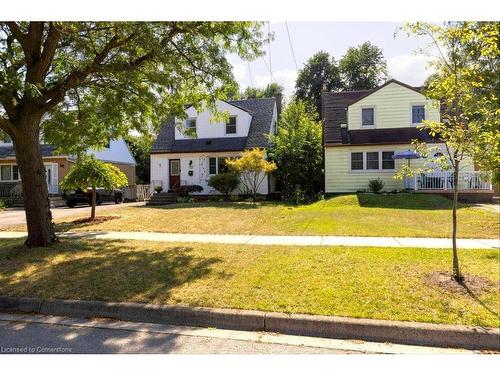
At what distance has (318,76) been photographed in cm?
4419

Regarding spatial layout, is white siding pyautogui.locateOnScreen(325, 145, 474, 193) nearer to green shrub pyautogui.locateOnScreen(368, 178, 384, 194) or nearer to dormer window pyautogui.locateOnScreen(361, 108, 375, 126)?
green shrub pyautogui.locateOnScreen(368, 178, 384, 194)

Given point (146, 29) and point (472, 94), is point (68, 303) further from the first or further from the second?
point (472, 94)

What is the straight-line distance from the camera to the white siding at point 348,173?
20531 mm

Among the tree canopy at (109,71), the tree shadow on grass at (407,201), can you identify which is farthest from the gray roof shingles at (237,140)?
the tree canopy at (109,71)

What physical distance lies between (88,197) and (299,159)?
12.6 meters

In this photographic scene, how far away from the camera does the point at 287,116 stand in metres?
23.5

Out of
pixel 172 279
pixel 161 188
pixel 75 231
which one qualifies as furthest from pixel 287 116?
pixel 172 279

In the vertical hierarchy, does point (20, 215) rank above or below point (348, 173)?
below

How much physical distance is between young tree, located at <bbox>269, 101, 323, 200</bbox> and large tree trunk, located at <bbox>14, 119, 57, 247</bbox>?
13.1 m

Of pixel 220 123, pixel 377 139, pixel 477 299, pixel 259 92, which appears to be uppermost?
pixel 259 92

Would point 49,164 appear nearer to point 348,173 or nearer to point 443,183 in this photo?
point 348,173

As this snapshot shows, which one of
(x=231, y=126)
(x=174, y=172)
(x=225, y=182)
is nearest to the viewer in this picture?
(x=225, y=182)

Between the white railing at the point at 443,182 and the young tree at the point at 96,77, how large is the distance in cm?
1339

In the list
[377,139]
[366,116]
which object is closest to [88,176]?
[377,139]
